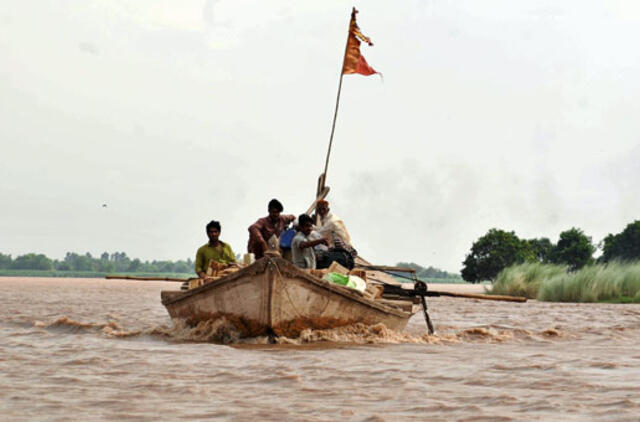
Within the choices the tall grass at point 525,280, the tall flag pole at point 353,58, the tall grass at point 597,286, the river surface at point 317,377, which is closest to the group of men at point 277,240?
the river surface at point 317,377

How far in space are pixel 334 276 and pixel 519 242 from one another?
36.8m

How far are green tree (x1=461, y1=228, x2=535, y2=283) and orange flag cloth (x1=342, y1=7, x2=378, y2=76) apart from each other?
28182 mm

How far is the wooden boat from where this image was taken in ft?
29.8

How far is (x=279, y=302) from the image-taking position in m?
9.13

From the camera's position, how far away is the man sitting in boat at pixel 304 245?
10.2 meters

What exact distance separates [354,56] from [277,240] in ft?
24.6

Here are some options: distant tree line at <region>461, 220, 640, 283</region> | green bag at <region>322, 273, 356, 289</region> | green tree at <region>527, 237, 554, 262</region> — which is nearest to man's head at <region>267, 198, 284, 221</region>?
green bag at <region>322, 273, 356, 289</region>

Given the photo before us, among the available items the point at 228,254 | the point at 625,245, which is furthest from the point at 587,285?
the point at 625,245

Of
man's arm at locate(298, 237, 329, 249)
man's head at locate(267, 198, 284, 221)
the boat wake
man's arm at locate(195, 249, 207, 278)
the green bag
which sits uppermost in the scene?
man's head at locate(267, 198, 284, 221)

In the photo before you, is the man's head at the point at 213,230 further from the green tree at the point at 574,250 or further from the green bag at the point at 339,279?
the green tree at the point at 574,250

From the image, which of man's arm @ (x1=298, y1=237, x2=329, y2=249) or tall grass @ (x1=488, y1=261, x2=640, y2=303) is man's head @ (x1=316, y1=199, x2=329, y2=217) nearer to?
man's arm @ (x1=298, y1=237, x2=329, y2=249)

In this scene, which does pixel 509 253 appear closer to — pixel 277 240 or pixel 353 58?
pixel 353 58

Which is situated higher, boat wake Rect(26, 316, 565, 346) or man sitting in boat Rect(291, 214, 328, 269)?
man sitting in boat Rect(291, 214, 328, 269)

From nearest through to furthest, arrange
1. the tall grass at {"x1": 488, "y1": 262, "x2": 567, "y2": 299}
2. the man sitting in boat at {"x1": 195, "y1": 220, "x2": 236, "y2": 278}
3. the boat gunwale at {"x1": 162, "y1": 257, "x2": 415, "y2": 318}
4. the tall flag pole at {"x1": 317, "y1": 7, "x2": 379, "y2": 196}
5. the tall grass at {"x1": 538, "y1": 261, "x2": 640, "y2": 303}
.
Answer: the boat gunwale at {"x1": 162, "y1": 257, "x2": 415, "y2": 318}
the man sitting in boat at {"x1": 195, "y1": 220, "x2": 236, "y2": 278}
the tall flag pole at {"x1": 317, "y1": 7, "x2": 379, "y2": 196}
the tall grass at {"x1": 538, "y1": 261, "x2": 640, "y2": 303}
the tall grass at {"x1": 488, "y1": 262, "x2": 567, "y2": 299}
